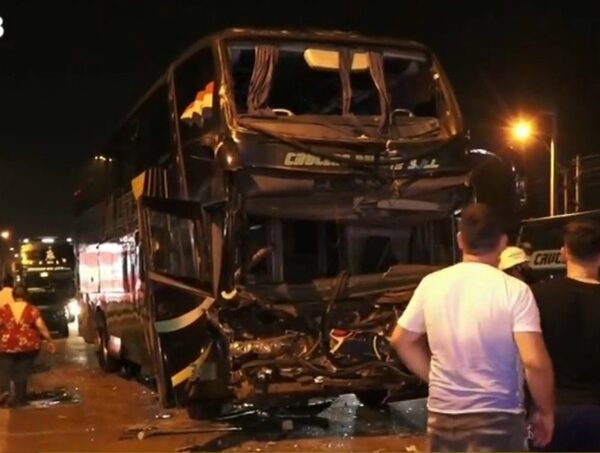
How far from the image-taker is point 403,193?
9453 mm

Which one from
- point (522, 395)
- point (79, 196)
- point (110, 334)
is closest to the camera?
point (522, 395)

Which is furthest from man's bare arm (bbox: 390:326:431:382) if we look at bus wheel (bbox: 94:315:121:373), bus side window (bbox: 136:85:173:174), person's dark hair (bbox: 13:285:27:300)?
bus wheel (bbox: 94:315:121:373)

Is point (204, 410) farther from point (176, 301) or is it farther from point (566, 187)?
point (566, 187)

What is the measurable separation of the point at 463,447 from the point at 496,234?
0.90 metres

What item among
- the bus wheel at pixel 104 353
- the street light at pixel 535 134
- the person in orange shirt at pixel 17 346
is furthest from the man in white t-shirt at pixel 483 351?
the street light at pixel 535 134

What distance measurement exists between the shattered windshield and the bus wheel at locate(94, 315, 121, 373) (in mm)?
7463

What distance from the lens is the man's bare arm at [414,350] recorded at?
13.9 feet

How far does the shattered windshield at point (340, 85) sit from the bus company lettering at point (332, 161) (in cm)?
38

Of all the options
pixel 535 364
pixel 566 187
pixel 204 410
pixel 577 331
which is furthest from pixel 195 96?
pixel 566 187

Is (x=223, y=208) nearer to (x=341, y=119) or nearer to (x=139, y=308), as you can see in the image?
(x=341, y=119)

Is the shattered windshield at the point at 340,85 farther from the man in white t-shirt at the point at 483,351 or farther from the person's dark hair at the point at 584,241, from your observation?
the man in white t-shirt at the point at 483,351

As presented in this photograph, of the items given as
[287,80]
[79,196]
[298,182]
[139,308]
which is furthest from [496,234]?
[79,196]

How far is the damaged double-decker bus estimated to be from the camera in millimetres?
9039

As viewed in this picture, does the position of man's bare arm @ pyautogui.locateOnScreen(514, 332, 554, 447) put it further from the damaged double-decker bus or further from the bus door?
the bus door
